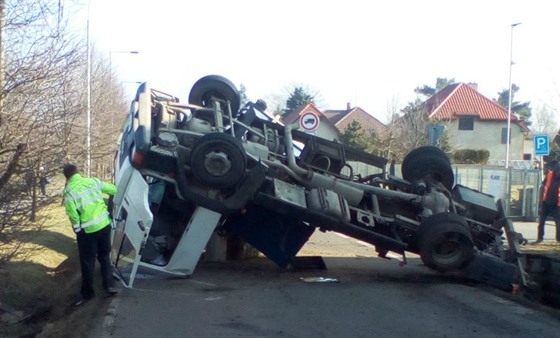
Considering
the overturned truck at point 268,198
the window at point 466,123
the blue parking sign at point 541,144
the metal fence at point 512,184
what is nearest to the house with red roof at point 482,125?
the window at point 466,123

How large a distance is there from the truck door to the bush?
34.1m

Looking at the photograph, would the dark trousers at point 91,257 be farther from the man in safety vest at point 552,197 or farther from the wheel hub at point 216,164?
the man in safety vest at point 552,197

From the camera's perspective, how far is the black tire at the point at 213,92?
39.8 ft

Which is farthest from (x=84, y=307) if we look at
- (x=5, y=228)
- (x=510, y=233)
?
(x=510, y=233)

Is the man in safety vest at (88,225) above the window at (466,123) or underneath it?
underneath

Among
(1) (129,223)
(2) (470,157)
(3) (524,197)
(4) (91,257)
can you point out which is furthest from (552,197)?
(2) (470,157)

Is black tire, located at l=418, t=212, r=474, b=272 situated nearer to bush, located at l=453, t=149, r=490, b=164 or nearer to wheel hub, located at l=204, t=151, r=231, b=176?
wheel hub, located at l=204, t=151, r=231, b=176

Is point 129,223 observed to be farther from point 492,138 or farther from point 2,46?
point 492,138

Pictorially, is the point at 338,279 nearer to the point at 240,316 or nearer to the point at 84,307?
the point at 240,316

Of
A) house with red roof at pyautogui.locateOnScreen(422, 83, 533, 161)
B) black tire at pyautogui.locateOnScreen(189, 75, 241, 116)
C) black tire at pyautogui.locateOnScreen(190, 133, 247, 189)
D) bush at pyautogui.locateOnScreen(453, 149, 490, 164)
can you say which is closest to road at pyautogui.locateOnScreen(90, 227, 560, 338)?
black tire at pyautogui.locateOnScreen(190, 133, 247, 189)

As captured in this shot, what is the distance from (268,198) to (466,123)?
152 ft

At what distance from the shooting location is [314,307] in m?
8.49

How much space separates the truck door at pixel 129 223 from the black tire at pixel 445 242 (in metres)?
3.58

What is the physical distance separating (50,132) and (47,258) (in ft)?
12.2
